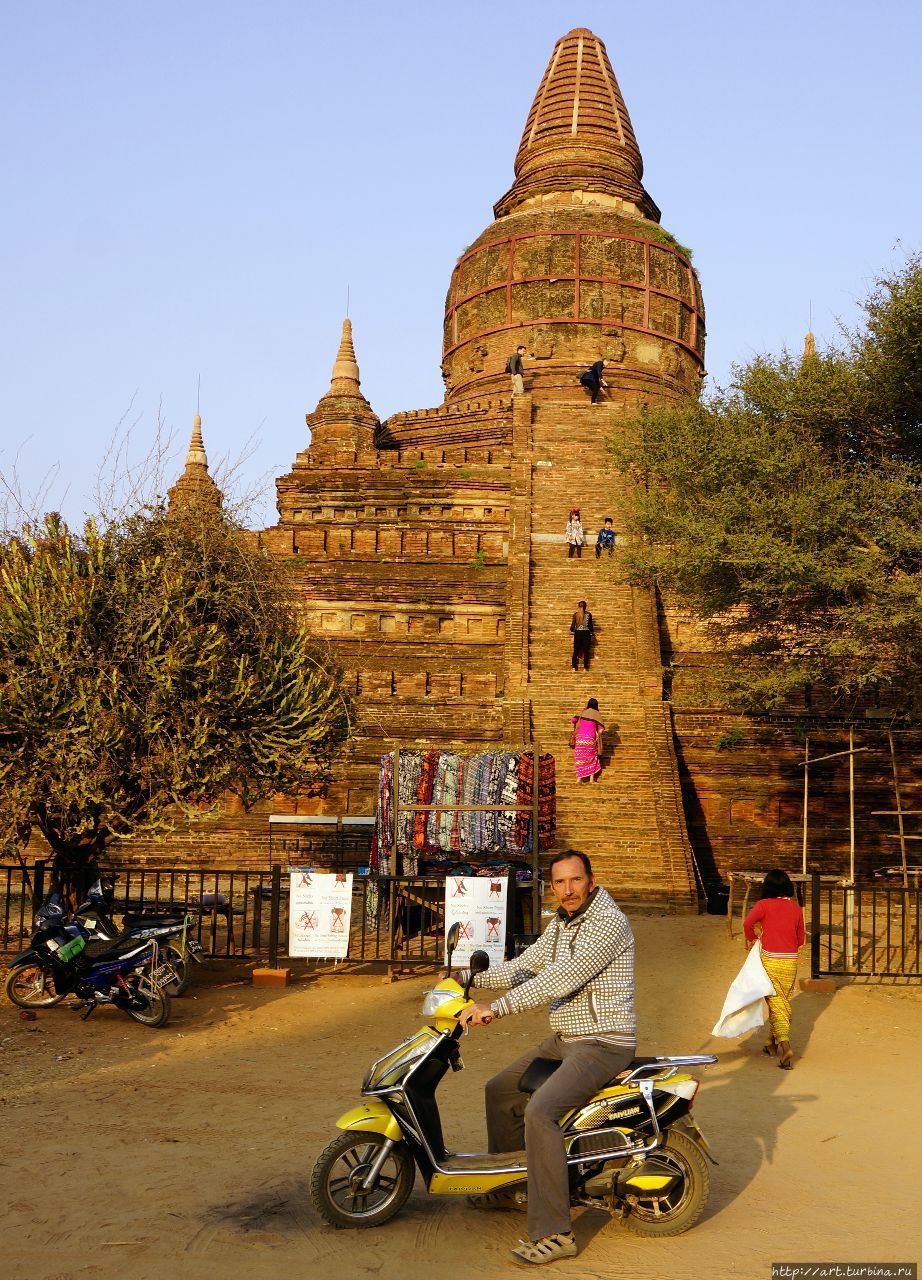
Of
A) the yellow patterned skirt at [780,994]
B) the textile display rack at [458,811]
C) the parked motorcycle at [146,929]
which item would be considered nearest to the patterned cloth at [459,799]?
the textile display rack at [458,811]

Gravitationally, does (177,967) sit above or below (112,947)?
below

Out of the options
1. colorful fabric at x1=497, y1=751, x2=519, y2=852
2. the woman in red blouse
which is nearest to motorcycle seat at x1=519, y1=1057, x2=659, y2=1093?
the woman in red blouse

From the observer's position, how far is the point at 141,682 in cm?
1126

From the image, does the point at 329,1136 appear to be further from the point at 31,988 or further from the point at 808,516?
the point at 808,516

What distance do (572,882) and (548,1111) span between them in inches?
38.5

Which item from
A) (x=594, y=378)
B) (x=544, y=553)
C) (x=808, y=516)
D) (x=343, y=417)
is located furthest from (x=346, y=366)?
(x=808, y=516)

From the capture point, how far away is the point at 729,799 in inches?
769

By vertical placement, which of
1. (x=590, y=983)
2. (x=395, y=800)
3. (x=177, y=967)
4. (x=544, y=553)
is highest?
(x=544, y=553)

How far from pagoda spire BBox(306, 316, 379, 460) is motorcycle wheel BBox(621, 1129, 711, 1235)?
2790cm

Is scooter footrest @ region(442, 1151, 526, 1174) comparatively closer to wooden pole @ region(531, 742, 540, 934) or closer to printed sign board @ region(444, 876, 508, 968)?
printed sign board @ region(444, 876, 508, 968)

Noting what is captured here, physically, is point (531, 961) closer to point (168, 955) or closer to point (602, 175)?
point (168, 955)

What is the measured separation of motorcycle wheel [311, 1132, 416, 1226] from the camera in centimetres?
545

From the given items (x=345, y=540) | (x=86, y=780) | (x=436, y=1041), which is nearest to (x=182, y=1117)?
(x=436, y=1041)

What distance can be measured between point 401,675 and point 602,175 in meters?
24.4
